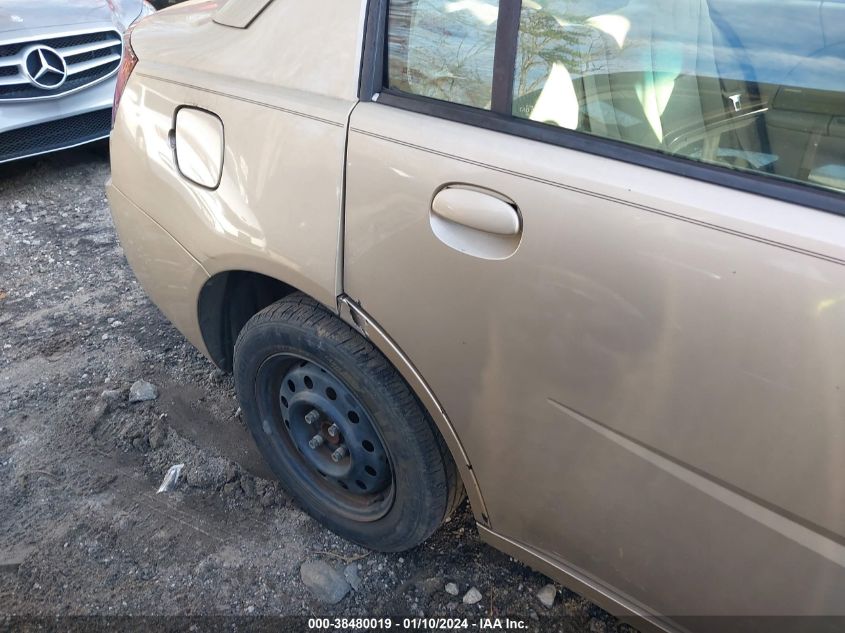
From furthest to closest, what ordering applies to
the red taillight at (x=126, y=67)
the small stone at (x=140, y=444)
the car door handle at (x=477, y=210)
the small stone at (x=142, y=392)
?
the small stone at (x=142, y=392), the small stone at (x=140, y=444), the red taillight at (x=126, y=67), the car door handle at (x=477, y=210)

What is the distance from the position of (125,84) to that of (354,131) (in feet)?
3.59

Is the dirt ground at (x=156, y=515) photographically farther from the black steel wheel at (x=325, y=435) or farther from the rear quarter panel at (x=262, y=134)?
the rear quarter panel at (x=262, y=134)

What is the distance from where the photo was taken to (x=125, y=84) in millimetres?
2270

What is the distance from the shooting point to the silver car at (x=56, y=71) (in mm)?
4309

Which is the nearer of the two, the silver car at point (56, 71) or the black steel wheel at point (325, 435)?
the black steel wheel at point (325, 435)

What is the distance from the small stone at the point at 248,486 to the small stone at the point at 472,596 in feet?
2.64

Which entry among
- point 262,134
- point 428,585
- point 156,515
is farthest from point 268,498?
point 262,134

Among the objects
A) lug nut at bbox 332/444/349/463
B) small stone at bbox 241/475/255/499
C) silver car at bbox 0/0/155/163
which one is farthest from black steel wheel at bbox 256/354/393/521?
silver car at bbox 0/0/155/163

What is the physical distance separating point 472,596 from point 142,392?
5.11ft

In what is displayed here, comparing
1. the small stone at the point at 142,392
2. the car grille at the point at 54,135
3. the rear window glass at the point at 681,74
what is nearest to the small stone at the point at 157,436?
the small stone at the point at 142,392

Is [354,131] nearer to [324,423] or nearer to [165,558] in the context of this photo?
[324,423]

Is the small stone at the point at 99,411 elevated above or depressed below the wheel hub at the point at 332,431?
below

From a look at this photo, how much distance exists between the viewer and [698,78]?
138 centimetres

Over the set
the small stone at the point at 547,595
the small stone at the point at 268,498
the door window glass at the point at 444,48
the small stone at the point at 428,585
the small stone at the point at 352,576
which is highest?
the door window glass at the point at 444,48
